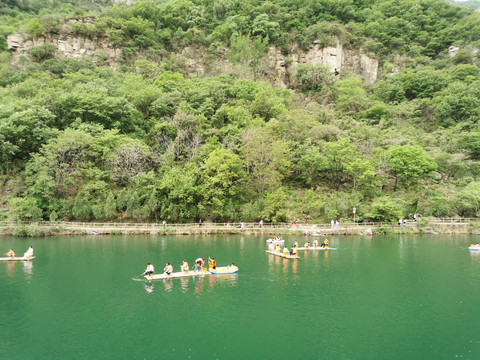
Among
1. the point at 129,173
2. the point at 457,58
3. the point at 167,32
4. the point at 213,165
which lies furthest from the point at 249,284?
the point at 457,58

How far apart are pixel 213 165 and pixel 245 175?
18.6 feet

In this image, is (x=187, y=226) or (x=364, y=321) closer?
(x=364, y=321)

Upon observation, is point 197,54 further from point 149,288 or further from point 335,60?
point 149,288

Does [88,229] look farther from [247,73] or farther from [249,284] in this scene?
[247,73]

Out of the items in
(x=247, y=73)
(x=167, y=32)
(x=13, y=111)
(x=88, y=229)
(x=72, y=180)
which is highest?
(x=167, y=32)

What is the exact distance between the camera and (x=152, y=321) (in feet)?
56.0

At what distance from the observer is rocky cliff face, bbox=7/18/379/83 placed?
242ft

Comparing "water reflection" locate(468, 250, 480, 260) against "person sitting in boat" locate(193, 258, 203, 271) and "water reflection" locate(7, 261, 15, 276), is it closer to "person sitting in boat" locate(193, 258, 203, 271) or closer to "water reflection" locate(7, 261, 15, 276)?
"person sitting in boat" locate(193, 258, 203, 271)

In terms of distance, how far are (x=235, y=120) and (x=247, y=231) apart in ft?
71.8

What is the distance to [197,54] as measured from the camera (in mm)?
84375

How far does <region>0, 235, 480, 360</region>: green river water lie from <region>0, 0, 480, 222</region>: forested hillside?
14.3 m

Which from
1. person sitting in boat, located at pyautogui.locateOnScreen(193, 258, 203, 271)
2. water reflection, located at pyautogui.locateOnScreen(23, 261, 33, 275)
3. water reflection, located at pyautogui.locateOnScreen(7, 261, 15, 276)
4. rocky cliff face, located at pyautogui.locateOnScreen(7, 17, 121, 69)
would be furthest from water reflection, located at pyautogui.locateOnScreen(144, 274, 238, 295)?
rocky cliff face, located at pyautogui.locateOnScreen(7, 17, 121, 69)

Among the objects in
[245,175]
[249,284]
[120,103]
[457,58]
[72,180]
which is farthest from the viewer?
[457,58]

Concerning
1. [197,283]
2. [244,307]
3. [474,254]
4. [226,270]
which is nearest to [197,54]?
[226,270]
